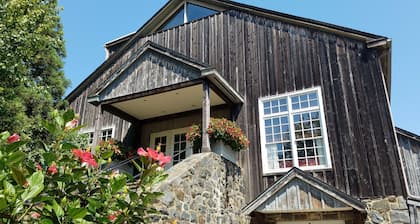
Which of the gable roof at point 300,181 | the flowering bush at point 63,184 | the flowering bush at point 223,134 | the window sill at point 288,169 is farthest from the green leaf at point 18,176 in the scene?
the window sill at point 288,169

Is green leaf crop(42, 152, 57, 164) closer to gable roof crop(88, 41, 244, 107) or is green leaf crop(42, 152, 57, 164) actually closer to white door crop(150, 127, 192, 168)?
gable roof crop(88, 41, 244, 107)

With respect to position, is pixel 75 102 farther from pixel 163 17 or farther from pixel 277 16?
pixel 277 16

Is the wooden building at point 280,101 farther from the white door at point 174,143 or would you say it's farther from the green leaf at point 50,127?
the green leaf at point 50,127

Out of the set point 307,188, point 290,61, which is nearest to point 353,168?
point 307,188

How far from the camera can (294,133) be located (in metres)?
7.65

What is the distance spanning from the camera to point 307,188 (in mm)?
6570

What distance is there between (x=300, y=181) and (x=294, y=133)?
1.39m

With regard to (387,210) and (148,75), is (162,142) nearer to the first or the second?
(148,75)

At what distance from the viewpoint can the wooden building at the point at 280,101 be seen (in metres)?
6.68

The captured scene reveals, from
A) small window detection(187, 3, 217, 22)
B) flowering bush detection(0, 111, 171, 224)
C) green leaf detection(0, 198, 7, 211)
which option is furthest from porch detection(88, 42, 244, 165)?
green leaf detection(0, 198, 7, 211)

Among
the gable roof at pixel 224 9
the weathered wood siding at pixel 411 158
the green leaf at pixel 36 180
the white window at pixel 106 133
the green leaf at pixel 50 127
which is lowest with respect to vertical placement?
the green leaf at pixel 36 180

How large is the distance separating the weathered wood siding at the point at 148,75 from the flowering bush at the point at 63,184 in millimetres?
5524

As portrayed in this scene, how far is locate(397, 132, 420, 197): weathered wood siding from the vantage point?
9305mm

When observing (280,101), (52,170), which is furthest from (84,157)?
(280,101)
